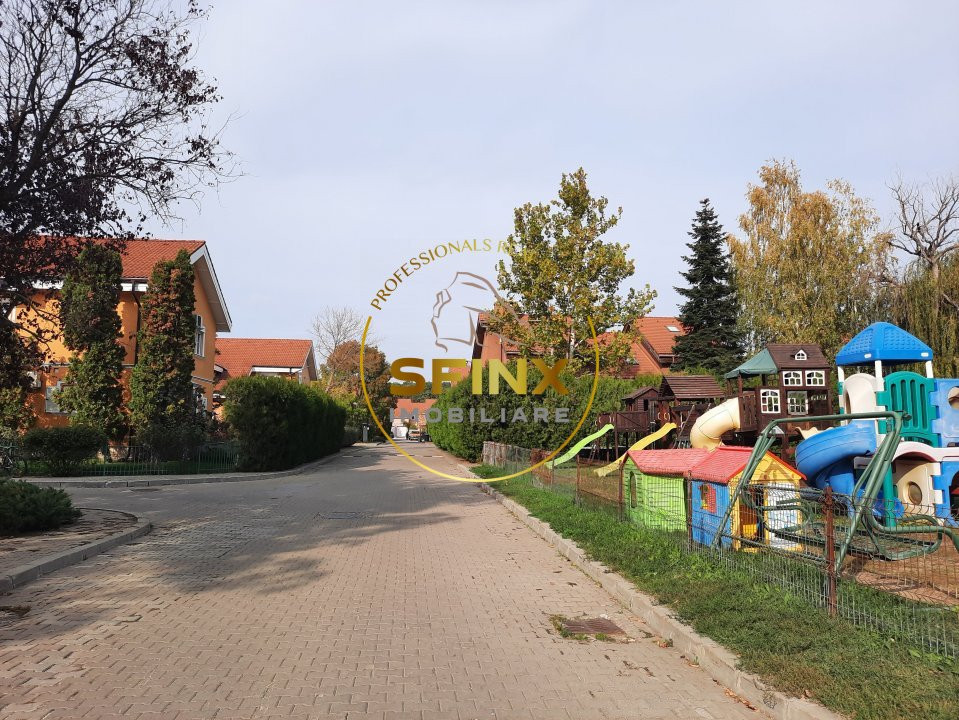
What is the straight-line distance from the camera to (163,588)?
24.8ft

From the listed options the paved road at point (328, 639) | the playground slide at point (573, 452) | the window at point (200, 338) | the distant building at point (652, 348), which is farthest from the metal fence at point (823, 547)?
the distant building at point (652, 348)

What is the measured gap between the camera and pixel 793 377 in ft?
52.4

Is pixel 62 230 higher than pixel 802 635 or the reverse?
higher

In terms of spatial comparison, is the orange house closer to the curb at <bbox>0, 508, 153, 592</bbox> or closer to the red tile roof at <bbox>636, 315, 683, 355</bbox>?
the curb at <bbox>0, 508, 153, 592</bbox>

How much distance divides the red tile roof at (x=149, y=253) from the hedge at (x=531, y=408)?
1337cm

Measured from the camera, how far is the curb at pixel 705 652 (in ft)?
13.2

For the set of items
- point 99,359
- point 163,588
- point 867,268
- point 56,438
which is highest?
point 867,268

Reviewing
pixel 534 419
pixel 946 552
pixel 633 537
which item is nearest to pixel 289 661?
pixel 633 537

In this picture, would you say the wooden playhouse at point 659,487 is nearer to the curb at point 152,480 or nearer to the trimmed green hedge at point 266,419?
the curb at point 152,480

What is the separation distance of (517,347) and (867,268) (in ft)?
58.6

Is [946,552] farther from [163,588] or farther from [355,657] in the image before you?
[163,588]

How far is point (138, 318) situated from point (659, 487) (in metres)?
23.7

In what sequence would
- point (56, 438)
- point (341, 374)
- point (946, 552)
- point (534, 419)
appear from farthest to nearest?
point (341, 374), point (534, 419), point (56, 438), point (946, 552)

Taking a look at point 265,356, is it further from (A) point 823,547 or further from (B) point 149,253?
(A) point 823,547
